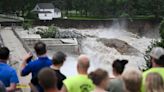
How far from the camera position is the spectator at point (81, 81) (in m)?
6.94

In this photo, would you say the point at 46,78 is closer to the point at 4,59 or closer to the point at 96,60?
the point at 4,59

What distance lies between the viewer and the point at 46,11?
82.9 m

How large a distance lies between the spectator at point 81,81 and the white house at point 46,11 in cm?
7406

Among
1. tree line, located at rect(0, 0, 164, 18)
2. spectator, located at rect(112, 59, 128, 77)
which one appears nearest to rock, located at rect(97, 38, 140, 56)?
tree line, located at rect(0, 0, 164, 18)

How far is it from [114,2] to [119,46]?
35.6 metres

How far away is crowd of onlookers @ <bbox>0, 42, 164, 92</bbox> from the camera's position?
6199 mm

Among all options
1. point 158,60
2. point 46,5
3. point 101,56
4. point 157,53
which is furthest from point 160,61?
point 46,5

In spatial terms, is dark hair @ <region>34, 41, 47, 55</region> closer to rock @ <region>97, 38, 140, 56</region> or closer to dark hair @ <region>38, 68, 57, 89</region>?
dark hair @ <region>38, 68, 57, 89</region>

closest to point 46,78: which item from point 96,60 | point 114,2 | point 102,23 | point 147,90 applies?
point 147,90

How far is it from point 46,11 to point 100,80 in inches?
3029

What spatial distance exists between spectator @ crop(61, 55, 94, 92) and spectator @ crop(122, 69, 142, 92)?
2.32 ft

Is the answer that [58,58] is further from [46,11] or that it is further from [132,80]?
[46,11]

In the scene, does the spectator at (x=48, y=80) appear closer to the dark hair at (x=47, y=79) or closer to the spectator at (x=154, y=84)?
the dark hair at (x=47, y=79)

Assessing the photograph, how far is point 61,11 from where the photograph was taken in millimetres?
88438
